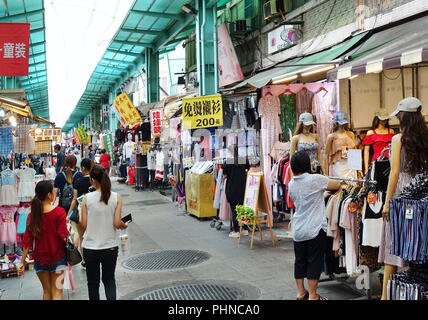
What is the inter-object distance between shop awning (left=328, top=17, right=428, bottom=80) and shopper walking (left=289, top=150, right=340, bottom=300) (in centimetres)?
196

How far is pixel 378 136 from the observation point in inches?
266

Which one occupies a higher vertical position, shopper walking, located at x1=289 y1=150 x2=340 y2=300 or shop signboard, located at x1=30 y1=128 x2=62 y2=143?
shop signboard, located at x1=30 y1=128 x2=62 y2=143

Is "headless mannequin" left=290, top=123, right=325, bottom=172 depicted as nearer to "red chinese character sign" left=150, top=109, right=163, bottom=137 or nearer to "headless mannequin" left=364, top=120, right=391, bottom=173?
"headless mannequin" left=364, top=120, right=391, bottom=173

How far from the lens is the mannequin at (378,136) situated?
672 centimetres

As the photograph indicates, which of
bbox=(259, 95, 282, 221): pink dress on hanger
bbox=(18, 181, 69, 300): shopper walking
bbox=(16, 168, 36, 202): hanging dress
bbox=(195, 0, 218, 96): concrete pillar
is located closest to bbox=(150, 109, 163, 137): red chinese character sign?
bbox=(195, 0, 218, 96): concrete pillar

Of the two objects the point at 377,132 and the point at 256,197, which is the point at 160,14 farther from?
the point at 377,132

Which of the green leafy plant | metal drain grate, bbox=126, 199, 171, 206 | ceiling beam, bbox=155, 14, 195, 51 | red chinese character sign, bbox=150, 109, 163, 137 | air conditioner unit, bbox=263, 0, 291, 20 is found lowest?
metal drain grate, bbox=126, 199, 171, 206

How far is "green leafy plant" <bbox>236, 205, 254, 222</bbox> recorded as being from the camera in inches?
327

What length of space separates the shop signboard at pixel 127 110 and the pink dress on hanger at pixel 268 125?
926 cm

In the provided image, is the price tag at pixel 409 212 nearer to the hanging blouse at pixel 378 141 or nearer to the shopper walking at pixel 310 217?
the shopper walking at pixel 310 217

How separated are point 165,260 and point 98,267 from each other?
3186 millimetres
